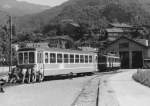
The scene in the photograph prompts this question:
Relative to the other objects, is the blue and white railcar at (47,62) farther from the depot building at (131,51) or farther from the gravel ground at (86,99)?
the depot building at (131,51)

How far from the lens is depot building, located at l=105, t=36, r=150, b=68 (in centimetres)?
8744

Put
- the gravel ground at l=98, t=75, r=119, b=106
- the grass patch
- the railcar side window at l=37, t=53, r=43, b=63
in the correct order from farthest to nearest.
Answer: the railcar side window at l=37, t=53, r=43, b=63
the grass patch
the gravel ground at l=98, t=75, r=119, b=106

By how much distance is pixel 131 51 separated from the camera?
89.6 m

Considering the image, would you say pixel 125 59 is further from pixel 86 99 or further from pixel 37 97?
pixel 86 99

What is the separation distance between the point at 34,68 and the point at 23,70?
0.78 meters

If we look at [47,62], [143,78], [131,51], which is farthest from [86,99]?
[131,51]

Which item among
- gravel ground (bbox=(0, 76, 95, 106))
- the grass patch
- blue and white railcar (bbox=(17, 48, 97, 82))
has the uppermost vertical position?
blue and white railcar (bbox=(17, 48, 97, 82))

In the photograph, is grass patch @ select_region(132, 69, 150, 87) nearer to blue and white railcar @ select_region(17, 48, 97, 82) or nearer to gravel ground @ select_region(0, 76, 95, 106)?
blue and white railcar @ select_region(17, 48, 97, 82)

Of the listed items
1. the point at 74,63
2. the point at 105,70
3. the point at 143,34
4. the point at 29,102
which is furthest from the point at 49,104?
the point at 143,34

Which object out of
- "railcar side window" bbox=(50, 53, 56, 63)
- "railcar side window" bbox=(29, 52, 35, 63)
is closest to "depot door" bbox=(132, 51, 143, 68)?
"railcar side window" bbox=(50, 53, 56, 63)

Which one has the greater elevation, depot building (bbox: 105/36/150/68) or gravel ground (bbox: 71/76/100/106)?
depot building (bbox: 105/36/150/68)

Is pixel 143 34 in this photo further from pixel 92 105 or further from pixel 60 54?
pixel 92 105

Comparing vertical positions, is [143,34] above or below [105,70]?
above

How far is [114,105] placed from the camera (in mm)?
12266
